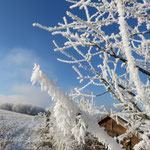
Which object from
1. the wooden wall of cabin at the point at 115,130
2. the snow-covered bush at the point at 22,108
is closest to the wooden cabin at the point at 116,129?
the wooden wall of cabin at the point at 115,130

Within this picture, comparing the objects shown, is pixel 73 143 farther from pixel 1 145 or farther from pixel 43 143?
pixel 1 145

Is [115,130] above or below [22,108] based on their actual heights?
below

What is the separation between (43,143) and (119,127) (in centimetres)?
472

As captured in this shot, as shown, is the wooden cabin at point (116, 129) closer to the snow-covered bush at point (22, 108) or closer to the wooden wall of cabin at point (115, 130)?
the wooden wall of cabin at point (115, 130)

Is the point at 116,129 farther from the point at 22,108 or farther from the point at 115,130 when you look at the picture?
the point at 22,108

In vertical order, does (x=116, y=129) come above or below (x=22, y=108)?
below

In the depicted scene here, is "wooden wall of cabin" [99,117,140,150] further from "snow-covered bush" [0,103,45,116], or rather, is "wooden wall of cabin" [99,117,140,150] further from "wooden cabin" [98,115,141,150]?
"snow-covered bush" [0,103,45,116]

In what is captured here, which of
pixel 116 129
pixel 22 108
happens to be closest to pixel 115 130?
pixel 116 129

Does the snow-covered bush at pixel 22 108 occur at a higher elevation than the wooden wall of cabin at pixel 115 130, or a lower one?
higher

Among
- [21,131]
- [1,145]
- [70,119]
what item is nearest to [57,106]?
[70,119]

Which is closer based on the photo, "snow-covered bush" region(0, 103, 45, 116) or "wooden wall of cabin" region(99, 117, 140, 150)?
"wooden wall of cabin" region(99, 117, 140, 150)

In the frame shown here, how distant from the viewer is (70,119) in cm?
108

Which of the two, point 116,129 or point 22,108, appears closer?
point 116,129

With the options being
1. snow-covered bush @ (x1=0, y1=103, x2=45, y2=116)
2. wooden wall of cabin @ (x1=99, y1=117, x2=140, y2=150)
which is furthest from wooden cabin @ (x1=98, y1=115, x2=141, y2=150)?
snow-covered bush @ (x1=0, y1=103, x2=45, y2=116)
